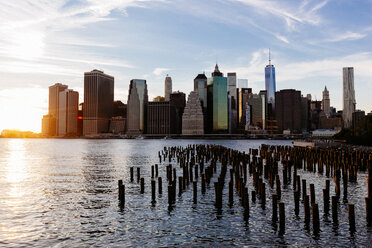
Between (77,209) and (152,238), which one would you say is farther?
(77,209)

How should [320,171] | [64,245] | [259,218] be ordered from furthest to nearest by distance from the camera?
[320,171], [259,218], [64,245]

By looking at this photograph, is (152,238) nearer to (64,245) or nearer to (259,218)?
(64,245)

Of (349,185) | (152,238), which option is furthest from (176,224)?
(349,185)

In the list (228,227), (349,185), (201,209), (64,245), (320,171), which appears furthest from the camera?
(320,171)

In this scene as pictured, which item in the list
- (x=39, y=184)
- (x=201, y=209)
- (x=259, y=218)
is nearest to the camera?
(x=259, y=218)

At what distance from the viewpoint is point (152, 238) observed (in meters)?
18.8

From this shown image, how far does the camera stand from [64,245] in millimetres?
17688

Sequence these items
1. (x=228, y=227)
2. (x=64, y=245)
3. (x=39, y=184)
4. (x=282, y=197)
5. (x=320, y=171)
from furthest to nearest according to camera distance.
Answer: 1. (x=320, y=171)
2. (x=39, y=184)
3. (x=282, y=197)
4. (x=228, y=227)
5. (x=64, y=245)

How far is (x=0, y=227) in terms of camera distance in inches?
835

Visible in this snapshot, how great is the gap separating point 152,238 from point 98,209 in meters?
8.49

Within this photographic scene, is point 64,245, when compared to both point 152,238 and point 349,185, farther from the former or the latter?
point 349,185

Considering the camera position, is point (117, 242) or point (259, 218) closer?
point (117, 242)

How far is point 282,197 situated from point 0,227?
22373mm

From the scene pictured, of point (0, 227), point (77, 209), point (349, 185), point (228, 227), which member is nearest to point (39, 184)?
point (77, 209)
